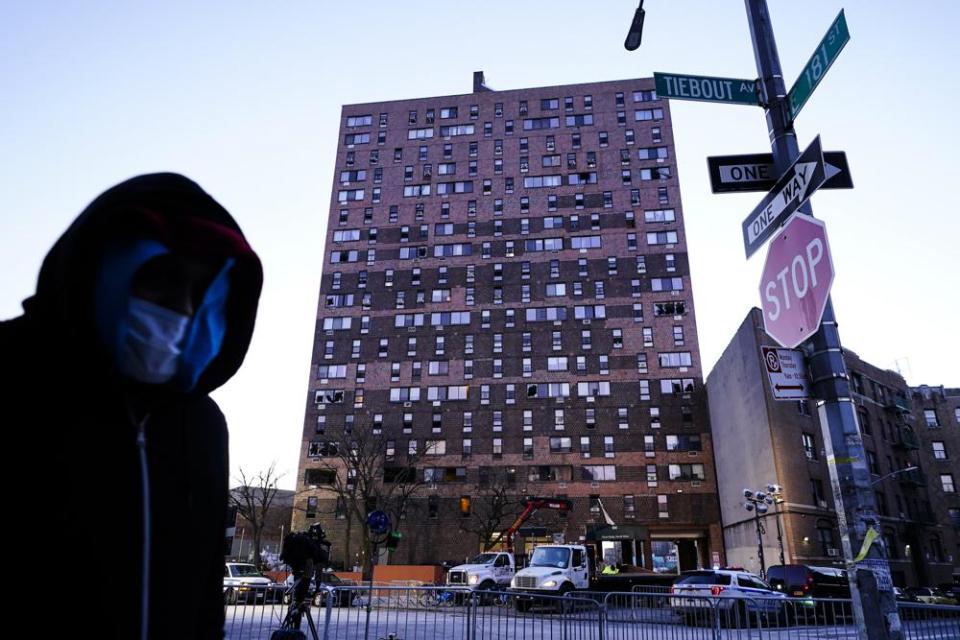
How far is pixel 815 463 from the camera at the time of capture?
132ft

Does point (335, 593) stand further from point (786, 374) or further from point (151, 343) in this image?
point (151, 343)

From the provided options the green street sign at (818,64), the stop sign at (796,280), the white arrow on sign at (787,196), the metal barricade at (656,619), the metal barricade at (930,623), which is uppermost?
the green street sign at (818,64)

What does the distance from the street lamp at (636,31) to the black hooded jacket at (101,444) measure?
7239 millimetres

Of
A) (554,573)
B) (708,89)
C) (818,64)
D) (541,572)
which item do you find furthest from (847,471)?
(541,572)

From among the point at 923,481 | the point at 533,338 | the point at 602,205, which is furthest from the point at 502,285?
the point at 923,481

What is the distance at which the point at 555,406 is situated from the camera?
55344 millimetres

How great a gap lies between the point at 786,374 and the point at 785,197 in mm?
1433

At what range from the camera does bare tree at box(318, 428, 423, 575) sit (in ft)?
169

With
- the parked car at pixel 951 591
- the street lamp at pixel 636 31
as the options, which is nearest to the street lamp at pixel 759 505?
the parked car at pixel 951 591

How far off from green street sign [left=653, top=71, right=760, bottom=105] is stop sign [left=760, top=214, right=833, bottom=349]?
66.5 inches

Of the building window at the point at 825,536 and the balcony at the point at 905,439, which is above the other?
the balcony at the point at 905,439

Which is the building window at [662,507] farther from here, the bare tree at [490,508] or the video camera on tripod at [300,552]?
the video camera on tripod at [300,552]

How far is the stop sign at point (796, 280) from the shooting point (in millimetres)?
4102

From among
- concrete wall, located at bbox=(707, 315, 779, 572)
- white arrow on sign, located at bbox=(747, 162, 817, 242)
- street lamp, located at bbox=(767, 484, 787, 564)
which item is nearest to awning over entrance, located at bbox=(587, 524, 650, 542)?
concrete wall, located at bbox=(707, 315, 779, 572)
